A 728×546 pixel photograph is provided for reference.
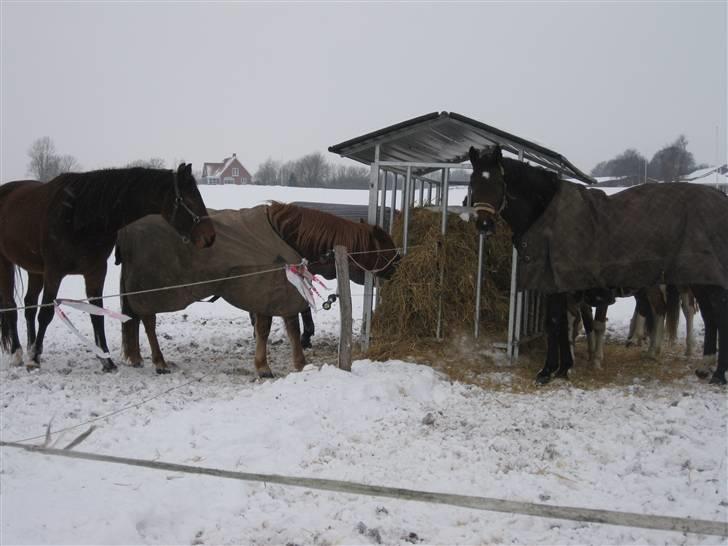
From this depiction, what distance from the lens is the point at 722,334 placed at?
5582 mm

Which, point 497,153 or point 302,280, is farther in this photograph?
point 302,280

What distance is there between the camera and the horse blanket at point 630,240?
5.49m

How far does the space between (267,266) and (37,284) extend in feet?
8.99

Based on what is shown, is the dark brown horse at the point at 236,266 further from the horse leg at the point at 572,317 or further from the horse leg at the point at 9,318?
the horse leg at the point at 572,317

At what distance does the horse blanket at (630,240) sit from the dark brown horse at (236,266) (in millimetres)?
1846

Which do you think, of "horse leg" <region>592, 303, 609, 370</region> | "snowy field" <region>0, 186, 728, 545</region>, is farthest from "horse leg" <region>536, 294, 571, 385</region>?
"horse leg" <region>592, 303, 609, 370</region>

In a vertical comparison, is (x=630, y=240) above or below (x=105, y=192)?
below

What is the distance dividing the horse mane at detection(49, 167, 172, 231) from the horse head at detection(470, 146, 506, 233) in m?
3.04

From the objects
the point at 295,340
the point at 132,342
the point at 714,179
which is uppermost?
the point at 714,179

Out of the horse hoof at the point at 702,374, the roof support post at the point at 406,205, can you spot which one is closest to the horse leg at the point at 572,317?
the horse hoof at the point at 702,374

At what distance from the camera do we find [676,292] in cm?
697

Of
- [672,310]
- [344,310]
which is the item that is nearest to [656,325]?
[672,310]

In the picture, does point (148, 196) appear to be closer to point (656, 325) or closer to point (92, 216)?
point (92, 216)

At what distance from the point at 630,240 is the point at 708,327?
4.31ft
